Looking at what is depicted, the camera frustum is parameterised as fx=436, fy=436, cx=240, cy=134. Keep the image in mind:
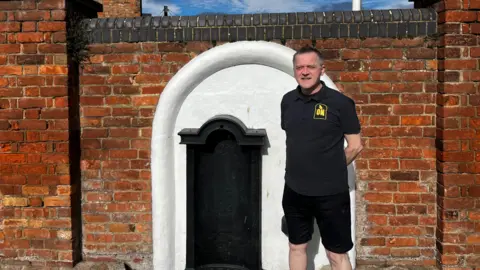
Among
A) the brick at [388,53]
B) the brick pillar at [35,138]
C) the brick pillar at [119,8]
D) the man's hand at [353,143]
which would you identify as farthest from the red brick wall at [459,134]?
the brick pillar at [119,8]

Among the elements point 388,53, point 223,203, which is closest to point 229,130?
point 223,203

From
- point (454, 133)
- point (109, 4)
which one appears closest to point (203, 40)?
point (454, 133)

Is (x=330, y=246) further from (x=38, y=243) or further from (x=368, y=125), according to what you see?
(x=38, y=243)

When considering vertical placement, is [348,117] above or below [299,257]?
above

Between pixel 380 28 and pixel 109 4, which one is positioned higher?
pixel 109 4

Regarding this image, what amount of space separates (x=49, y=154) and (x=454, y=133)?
3.30 meters

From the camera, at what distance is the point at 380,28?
3.55 m

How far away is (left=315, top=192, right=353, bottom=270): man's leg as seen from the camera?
2.79 meters

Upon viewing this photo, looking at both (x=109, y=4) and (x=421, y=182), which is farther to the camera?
(x=109, y=4)

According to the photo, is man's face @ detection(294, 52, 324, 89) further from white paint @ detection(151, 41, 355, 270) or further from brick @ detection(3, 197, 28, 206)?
brick @ detection(3, 197, 28, 206)

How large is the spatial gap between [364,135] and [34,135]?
2765 mm

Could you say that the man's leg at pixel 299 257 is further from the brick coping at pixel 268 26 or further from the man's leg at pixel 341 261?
the brick coping at pixel 268 26

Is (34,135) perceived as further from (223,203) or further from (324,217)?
(324,217)

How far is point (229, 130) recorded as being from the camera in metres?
3.54
